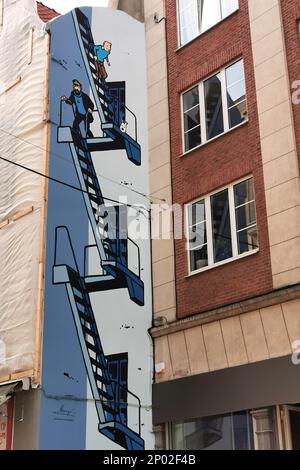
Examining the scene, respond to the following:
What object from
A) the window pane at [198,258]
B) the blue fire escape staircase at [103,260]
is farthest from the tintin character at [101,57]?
the window pane at [198,258]

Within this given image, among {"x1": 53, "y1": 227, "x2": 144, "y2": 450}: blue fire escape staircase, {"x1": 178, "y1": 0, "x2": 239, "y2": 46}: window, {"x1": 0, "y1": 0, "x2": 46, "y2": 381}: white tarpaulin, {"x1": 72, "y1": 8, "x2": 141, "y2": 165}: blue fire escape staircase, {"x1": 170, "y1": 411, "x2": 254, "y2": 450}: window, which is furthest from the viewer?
{"x1": 178, "y1": 0, "x2": 239, "y2": 46}: window

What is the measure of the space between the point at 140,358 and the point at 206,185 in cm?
437

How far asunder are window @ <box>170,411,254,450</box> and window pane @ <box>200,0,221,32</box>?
984 cm

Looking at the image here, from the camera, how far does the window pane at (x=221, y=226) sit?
15281mm

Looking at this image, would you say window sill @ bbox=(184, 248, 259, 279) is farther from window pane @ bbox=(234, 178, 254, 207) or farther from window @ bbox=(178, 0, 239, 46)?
window @ bbox=(178, 0, 239, 46)

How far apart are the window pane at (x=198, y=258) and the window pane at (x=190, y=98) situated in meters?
3.94

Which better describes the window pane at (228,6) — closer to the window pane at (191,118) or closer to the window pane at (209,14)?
the window pane at (209,14)

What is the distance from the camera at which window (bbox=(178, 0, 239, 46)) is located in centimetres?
1725

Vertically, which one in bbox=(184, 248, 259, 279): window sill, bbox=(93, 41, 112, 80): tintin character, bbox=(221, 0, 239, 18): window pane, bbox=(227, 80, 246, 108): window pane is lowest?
bbox=(184, 248, 259, 279): window sill

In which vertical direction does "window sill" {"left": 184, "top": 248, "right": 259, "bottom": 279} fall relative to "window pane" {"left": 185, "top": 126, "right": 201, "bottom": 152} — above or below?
below

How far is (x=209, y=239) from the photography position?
1567 centimetres

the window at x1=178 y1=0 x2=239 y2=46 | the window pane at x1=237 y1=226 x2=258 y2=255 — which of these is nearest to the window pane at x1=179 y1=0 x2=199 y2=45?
the window at x1=178 y1=0 x2=239 y2=46

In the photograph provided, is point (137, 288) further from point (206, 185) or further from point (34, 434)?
point (34, 434)
